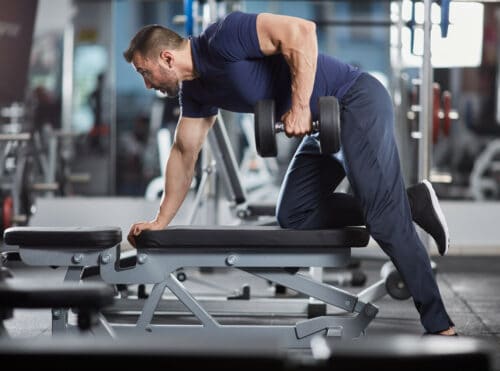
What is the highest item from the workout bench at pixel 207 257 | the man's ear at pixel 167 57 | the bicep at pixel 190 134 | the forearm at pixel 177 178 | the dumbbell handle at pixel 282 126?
the man's ear at pixel 167 57

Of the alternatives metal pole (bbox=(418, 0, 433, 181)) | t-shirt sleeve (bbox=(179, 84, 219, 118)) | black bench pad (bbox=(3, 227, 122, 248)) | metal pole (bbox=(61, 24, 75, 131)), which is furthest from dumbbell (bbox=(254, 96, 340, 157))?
metal pole (bbox=(61, 24, 75, 131))

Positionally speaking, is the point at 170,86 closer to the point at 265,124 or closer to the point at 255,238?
the point at 265,124

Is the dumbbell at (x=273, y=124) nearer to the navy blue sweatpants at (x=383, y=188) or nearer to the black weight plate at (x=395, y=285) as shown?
the navy blue sweatpants at (x=383, y=188)

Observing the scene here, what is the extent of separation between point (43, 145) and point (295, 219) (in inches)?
166

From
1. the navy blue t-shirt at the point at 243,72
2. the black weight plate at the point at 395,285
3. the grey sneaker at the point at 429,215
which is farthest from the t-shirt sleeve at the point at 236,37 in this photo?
the black weight plate at the point at 395,285

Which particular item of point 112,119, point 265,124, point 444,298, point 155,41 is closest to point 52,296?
point 265,124

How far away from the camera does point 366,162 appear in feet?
8.36

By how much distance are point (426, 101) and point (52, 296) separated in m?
2.76

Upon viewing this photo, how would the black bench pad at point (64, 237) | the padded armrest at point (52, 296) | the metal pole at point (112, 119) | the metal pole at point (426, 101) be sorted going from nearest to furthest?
the padded armrest at point (52, 296) → the black bench pad at point (64, 237) → the metal pole at point (426, 101) → the metal pole at point (112, 119)

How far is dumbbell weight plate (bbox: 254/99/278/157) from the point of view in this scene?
2395 millimetres

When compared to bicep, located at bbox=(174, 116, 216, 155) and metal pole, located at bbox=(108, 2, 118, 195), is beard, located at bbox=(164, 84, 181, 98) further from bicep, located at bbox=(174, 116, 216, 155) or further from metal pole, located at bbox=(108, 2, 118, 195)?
metal pole, located at bbox=(108, 2, 118, 195)

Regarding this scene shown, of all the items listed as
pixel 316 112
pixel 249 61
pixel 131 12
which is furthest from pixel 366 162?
pixel 131 12

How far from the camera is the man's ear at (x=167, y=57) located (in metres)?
2.58

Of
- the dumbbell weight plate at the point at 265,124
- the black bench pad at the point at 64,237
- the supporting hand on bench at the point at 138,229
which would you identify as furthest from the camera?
the supporting hand on bench at the point at 138,229
